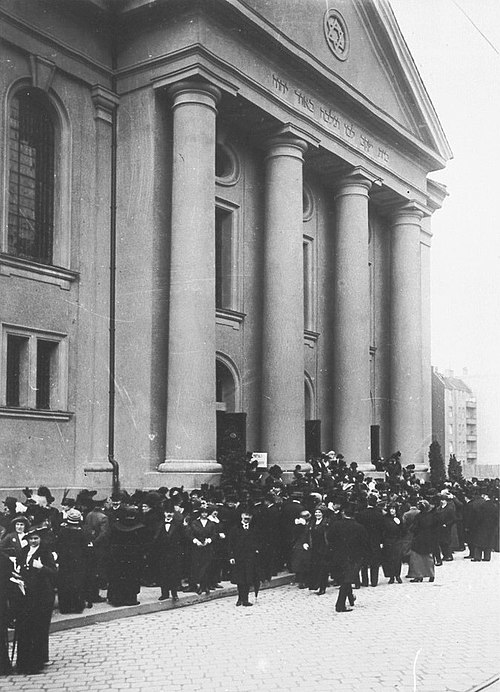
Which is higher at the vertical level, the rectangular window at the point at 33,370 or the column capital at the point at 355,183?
the column capital at the point at 355,183

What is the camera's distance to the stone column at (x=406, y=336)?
33.2 meters

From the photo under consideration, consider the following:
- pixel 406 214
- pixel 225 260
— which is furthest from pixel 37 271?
pixel 406 214

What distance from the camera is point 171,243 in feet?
73.9

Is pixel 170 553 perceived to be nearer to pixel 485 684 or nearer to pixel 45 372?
pixel 485 684

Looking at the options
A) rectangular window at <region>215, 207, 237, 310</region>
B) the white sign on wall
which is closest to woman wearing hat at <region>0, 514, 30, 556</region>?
the white sign on wall

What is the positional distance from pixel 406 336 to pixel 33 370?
17.3 metres

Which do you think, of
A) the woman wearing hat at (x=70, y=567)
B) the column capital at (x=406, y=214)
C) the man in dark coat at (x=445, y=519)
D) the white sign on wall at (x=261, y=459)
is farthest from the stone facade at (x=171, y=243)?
the woman wearing hat at (x=70, y=567)

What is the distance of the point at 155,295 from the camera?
22422 millimetres

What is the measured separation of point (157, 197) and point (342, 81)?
9.03 meters

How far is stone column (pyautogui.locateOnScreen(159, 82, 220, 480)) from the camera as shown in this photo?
21.6m

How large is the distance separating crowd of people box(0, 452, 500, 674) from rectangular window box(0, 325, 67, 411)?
478cm

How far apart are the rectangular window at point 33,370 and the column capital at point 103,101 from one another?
622cm

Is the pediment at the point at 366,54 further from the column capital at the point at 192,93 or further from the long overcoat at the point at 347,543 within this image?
the long overcoat at the point at 347,543

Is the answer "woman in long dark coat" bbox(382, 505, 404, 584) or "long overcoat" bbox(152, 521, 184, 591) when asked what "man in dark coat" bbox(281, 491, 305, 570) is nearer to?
"woman in long dark coat" bbox(382, 505, 404, 584)
